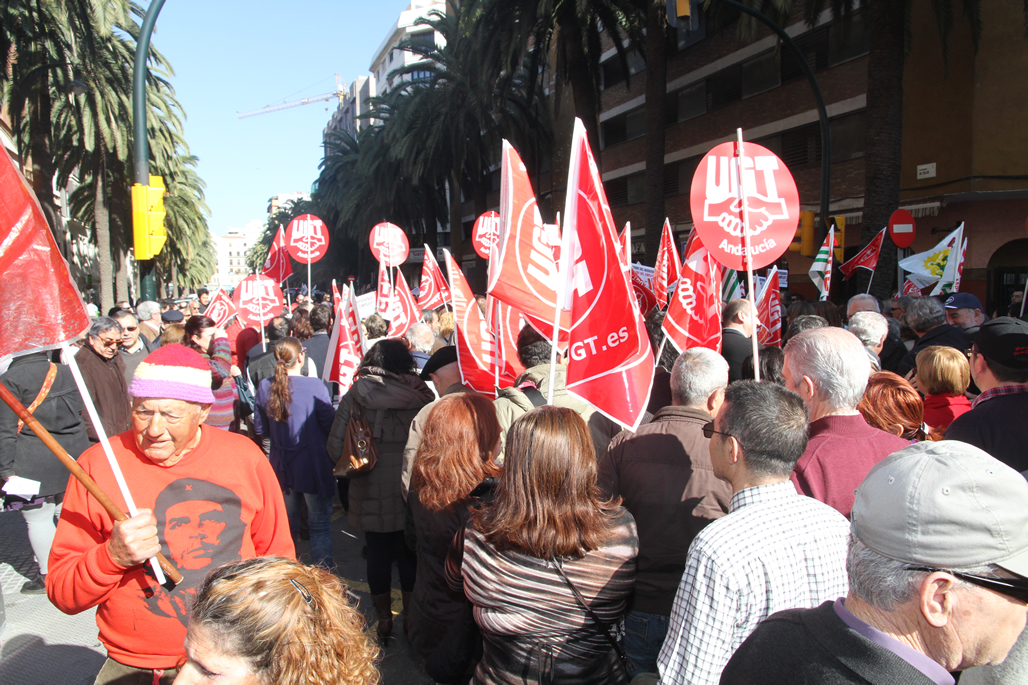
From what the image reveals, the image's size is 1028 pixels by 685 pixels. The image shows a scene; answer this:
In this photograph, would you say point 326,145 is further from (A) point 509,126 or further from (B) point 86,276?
(A) point 509,126

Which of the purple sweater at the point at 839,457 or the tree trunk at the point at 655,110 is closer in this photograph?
the purple sweater at the point at 839,457

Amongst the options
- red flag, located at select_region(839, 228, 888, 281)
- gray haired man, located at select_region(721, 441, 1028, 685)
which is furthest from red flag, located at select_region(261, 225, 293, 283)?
gray haired man, located at select_region(721, 441, 1028, 685)

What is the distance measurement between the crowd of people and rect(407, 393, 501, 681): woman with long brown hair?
0.01m

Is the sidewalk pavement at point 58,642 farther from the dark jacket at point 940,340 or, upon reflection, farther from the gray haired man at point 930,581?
the dark jacket at point 940,340

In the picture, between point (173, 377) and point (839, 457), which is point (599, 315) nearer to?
point (839, 457)

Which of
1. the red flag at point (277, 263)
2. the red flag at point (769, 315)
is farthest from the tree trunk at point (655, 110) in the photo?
the red flag at point (769, 315)

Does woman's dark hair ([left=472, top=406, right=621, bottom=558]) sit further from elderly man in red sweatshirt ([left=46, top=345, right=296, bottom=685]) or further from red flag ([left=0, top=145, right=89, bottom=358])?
red flag ([left=0, top=145, right=89, bottom=358])

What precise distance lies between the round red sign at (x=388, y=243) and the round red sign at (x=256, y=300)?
2.31m

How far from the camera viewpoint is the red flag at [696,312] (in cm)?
504

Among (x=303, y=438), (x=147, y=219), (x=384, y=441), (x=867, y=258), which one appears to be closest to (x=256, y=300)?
(x=147, y=219)

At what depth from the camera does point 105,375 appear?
5176 mm

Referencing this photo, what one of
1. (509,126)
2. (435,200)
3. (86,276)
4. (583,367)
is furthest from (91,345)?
(86,276)

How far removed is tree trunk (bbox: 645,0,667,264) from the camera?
17.4 m

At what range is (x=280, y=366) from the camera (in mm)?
4844
